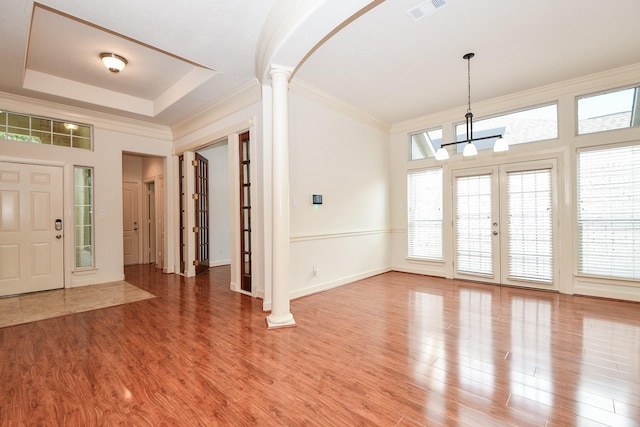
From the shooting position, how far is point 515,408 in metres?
1.84

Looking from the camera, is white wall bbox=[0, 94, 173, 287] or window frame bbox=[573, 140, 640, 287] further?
white wall bbox=[0, 94, 173, 287]

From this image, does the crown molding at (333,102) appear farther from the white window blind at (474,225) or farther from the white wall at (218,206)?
the white wall at (218,206)

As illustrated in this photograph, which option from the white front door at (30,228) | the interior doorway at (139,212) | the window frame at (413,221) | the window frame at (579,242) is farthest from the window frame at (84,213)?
the window frame at (579,242)

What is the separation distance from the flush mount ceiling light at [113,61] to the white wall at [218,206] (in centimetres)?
297

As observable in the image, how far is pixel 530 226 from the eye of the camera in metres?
4.71

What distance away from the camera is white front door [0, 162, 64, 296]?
4.44 meters

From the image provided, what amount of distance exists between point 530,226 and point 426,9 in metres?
3.76

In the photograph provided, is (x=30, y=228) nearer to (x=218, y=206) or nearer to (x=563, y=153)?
(x=218, y=206)

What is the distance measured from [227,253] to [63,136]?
3.89 metres

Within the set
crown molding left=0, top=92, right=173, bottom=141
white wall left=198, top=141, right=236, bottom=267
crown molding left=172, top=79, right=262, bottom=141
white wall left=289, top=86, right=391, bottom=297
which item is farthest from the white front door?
white wall left=289, top=86, right=391, bottom=297

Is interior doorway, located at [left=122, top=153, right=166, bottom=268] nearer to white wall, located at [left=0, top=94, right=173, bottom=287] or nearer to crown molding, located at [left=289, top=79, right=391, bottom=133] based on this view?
white wall, located at [left=0, top=94, right=173, bottom=287]

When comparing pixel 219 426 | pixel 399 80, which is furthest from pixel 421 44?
pixel 219 426

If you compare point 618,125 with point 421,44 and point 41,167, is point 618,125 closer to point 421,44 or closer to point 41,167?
point 421,44

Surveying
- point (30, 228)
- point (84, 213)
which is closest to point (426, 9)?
point (84, 213)
